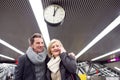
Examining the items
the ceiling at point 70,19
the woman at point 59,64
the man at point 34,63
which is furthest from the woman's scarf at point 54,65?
the ceiling at point 70,19

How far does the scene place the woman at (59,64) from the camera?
223 centimetres

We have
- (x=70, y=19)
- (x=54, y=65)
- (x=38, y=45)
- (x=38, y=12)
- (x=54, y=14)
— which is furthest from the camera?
(x=70, y=19)

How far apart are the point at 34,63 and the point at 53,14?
9.18 feet

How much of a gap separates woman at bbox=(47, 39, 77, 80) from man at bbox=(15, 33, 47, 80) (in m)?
0.10

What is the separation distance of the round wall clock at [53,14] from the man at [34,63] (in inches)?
105

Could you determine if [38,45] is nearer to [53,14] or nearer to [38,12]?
[53,14]

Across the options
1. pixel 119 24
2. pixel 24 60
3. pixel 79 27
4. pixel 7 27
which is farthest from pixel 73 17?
pixel 24 60

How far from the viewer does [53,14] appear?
5.05 metres

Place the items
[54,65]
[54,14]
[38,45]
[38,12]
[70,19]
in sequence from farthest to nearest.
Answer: [70,19] → [38,12] → [54,14] → [38,45] → [54,65]

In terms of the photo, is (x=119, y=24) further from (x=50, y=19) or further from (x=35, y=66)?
(x=35, y=66)

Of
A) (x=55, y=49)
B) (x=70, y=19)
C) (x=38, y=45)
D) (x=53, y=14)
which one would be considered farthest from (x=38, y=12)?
(x=55, y=49)

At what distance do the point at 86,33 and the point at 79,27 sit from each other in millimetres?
968

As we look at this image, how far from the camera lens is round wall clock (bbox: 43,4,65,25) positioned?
16.5 ft

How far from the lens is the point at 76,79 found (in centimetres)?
225
